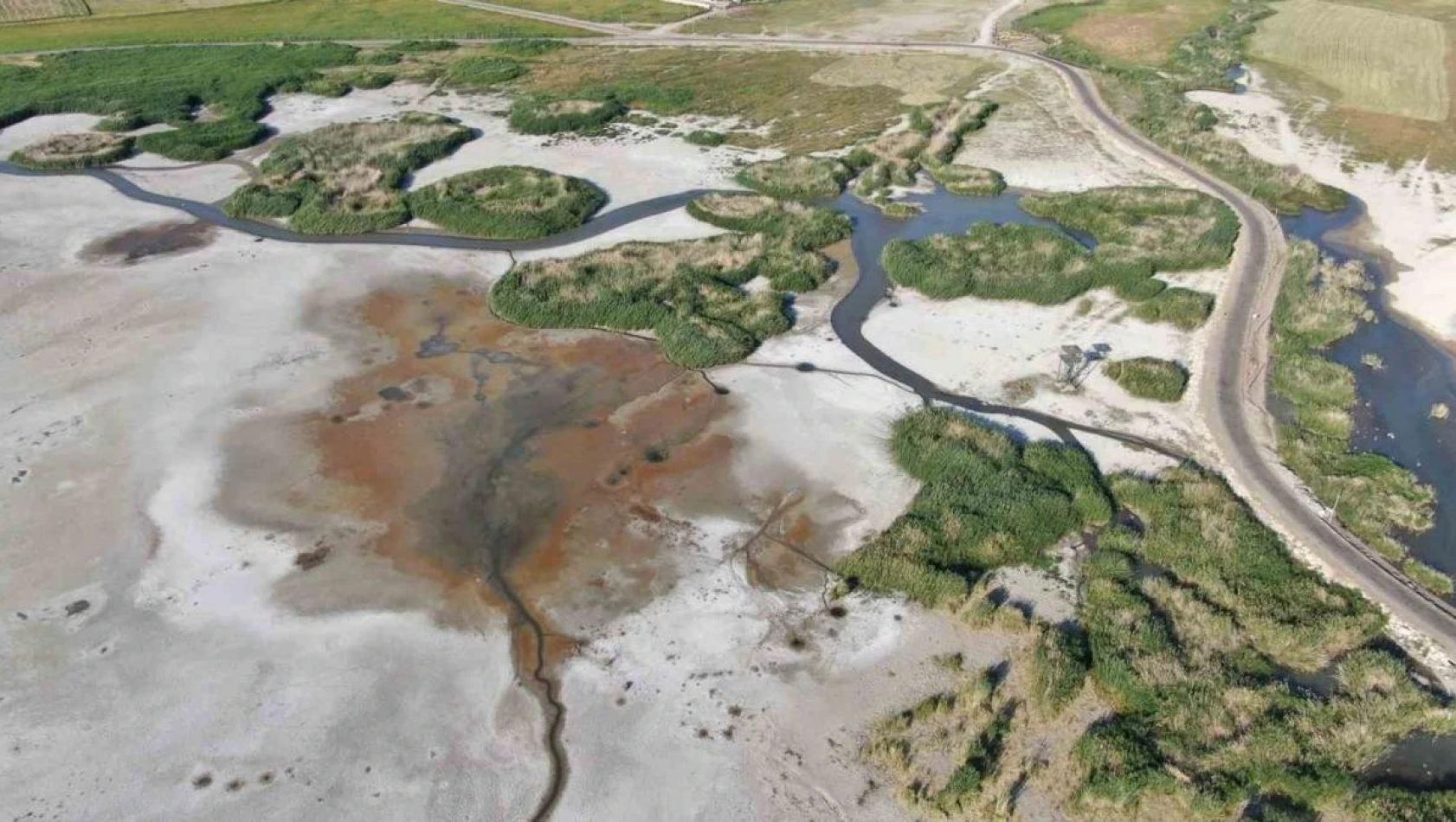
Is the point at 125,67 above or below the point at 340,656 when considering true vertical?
above

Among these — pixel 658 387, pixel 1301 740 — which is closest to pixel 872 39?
pixel 658 387

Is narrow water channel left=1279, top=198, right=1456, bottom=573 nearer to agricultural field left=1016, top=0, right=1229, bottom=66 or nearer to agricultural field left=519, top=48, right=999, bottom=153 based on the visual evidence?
agricultural field left=519, top=48, right=999, bottom=153

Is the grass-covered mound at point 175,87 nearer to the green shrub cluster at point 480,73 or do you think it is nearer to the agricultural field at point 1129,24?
the green shrub cluster at point 480,73

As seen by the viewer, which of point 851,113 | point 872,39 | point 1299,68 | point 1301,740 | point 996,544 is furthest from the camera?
point 872,39

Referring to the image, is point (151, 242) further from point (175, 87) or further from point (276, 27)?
point (276, 27)

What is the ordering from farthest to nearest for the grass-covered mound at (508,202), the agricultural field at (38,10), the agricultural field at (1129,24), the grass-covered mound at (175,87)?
the agricultural field at (38,10)
the agricultural field at (1129,24)
the grass-covered mound at (175,87)
the grass-covered mound at (508,202)

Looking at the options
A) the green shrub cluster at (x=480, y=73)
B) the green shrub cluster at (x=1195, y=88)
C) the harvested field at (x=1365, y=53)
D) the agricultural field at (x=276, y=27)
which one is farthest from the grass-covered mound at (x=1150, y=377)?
the agricultural field at (x=276, y=27)

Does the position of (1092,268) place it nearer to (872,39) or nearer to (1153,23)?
(872,39)
